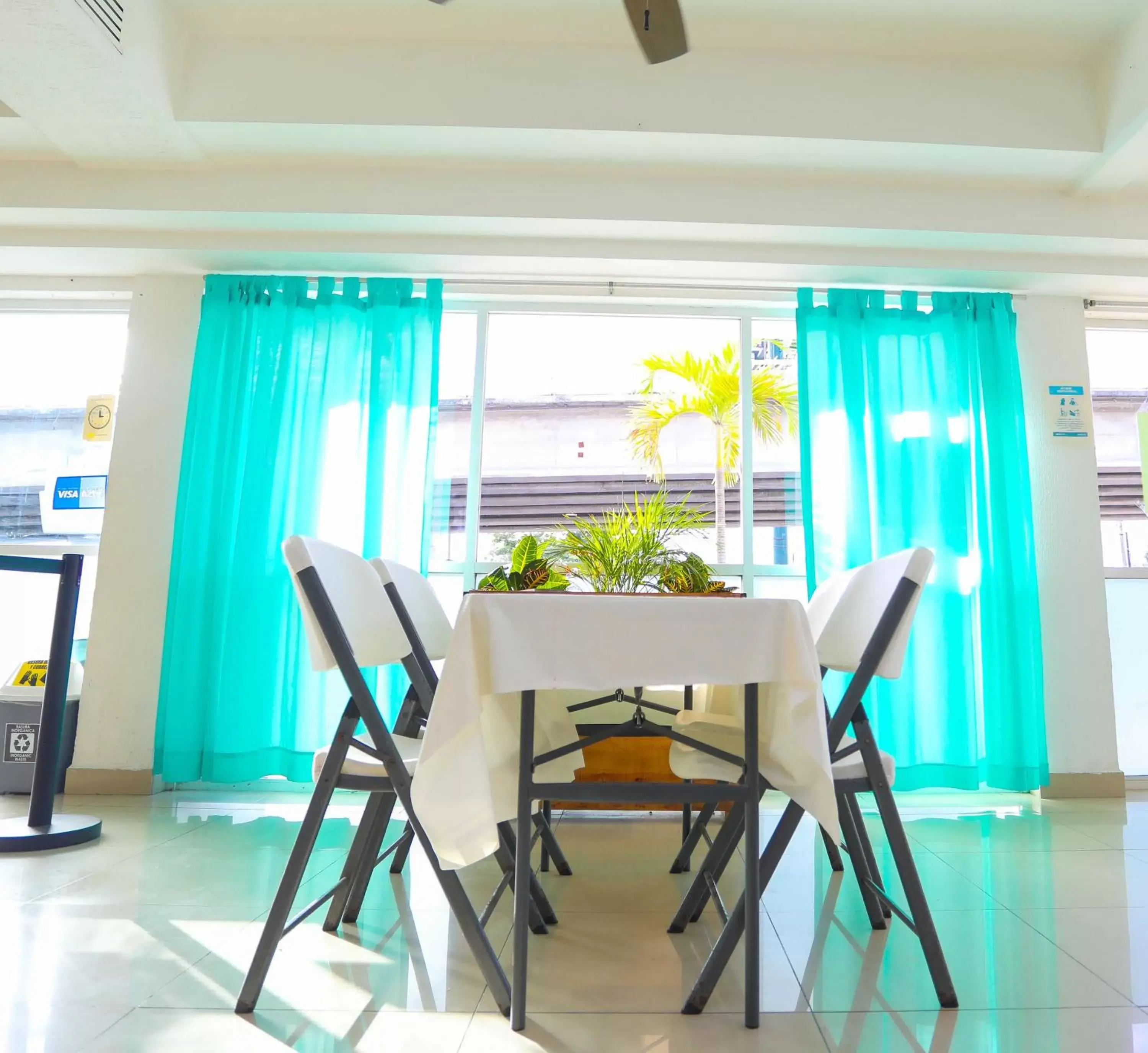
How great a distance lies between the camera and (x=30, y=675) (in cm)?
378

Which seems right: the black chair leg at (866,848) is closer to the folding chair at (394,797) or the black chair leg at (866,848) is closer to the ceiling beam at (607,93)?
the folding chair at (394,797)

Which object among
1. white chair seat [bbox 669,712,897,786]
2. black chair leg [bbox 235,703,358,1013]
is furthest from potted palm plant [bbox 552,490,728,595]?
black chair leg [bbox 235,703,358,1013]

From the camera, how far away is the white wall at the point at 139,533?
151 inches

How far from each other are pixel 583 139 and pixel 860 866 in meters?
2.77

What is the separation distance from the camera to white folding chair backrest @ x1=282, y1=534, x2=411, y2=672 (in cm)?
A: 166

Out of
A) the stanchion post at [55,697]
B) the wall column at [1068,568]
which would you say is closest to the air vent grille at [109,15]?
the stanchion post at [55,697]

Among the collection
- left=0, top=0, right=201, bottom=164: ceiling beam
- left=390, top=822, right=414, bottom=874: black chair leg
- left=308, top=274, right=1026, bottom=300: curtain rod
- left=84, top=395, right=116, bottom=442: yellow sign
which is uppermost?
left=0, top=0, right=201, bottom=164: ceiling beam

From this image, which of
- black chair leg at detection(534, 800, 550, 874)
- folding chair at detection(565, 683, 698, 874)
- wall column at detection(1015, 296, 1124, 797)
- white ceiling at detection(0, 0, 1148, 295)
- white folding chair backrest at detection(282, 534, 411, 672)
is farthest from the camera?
wall column at detection(1015, 296, 1124, 797)

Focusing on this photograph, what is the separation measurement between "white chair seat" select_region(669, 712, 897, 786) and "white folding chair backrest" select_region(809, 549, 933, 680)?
20 cm

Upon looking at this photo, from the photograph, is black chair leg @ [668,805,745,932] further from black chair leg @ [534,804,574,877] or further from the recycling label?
the recycling label

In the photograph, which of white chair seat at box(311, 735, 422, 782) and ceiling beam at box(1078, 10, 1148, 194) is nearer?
white chair seat at box(311, 735, 422, 782)

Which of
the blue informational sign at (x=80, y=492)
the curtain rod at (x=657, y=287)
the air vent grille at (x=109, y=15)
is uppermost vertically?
the air vent grille at (x=109, y=15)

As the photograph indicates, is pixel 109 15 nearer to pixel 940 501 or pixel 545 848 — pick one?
pixel 545 848

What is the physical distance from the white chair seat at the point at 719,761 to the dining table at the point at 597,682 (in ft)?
0.57
